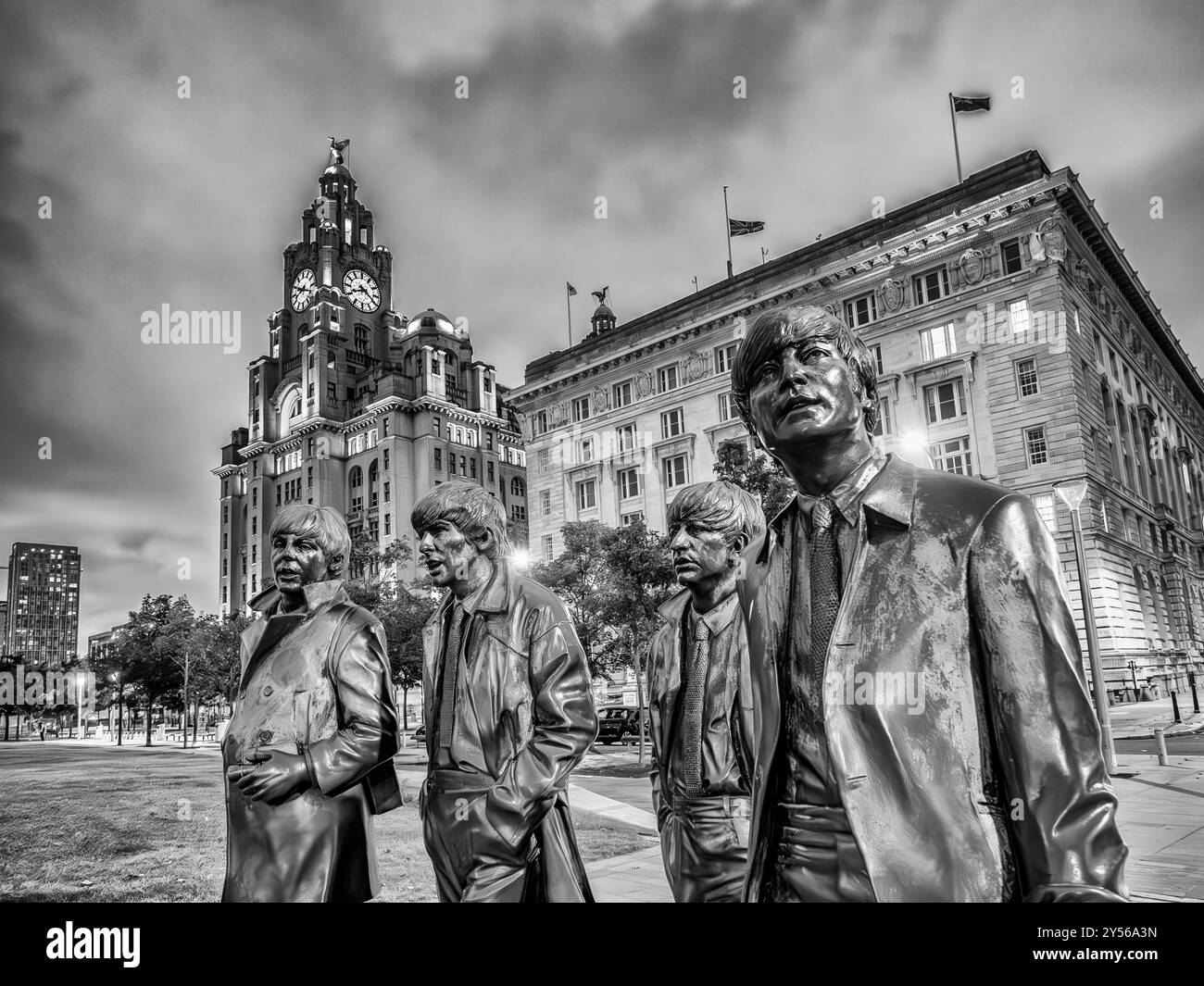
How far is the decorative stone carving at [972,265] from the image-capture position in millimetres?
36969

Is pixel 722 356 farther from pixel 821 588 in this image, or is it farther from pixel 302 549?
pixel 821 588

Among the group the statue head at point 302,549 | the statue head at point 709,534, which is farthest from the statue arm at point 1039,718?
the statue head at point 302,549

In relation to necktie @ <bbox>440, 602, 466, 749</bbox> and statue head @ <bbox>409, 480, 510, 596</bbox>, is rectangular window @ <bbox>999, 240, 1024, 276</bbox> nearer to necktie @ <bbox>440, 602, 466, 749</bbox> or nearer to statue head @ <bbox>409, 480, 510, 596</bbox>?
statue head @ <bbox>409, 480, 510, 596</bbox>

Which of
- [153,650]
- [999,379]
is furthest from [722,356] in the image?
[153,650]

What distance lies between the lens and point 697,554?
413 centimetres

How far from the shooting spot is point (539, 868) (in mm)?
3539

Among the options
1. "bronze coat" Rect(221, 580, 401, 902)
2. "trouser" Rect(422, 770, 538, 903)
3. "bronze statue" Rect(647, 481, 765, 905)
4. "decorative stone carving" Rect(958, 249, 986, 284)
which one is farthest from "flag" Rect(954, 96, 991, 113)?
"trouser" Rect(422, 770, 538, 903)

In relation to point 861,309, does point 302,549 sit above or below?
below

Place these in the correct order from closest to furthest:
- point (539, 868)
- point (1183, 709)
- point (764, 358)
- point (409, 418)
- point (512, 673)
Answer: point (764, 358) → point (539, 868) → point (512, 673) → point (1183, 709) → point (409, 418)

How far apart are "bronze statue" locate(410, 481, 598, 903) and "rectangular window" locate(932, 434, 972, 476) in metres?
36.0

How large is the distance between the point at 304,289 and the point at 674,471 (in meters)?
68.1
